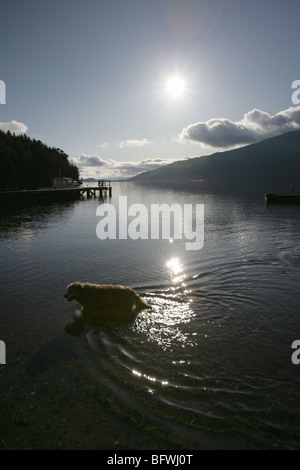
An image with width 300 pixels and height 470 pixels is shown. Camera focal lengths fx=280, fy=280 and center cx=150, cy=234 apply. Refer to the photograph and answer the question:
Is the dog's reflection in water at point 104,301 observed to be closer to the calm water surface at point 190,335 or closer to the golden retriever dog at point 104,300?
the golden retriever dog at point 104,300

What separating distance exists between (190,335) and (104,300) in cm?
309

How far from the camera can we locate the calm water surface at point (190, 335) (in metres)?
5.30

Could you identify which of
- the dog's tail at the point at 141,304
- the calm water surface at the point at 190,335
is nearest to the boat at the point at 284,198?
the calm water surface at the point at 190,335

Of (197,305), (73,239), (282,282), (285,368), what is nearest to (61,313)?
(197,305)

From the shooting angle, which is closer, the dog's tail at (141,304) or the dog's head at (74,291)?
the dog's head at (74,291)

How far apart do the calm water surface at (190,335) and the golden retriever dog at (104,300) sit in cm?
62

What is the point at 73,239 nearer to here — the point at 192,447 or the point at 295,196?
the point at 192,447

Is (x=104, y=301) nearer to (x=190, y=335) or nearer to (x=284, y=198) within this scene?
(x=190, y=335)

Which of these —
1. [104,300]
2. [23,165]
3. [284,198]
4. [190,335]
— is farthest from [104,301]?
[23,165]

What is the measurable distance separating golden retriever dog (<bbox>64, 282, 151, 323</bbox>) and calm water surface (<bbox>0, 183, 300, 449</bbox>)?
62cm

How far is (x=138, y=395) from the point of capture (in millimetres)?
5914

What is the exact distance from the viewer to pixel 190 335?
830 cm

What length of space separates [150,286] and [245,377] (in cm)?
654

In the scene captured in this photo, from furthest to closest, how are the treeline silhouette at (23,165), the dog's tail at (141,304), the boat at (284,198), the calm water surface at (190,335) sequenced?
the treeline silhouette at (23,165) < the boat at (284,198) < the dog's tail at (141,304) < the calm water surface at (190,335)
